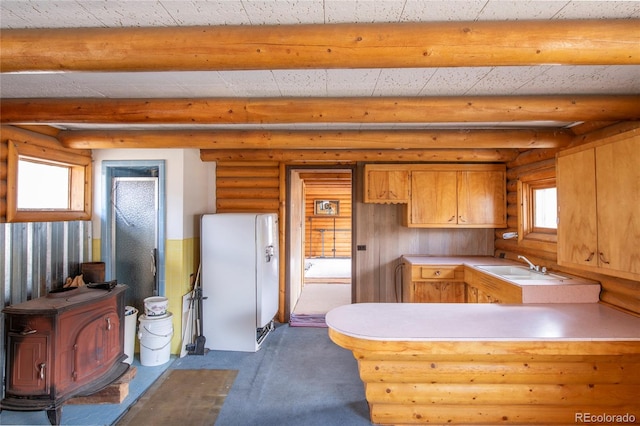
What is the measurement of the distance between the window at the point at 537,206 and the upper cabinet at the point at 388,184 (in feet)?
4.51

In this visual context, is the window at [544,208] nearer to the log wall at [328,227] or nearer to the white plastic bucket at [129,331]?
the white plastic bucket at [129,331]

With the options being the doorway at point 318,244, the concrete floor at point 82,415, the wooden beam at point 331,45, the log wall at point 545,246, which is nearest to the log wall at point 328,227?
the doorway at point 318,244

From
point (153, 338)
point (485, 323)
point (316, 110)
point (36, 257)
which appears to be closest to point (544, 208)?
point (485, 323)

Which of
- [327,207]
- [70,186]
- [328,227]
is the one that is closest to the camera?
[70,186]

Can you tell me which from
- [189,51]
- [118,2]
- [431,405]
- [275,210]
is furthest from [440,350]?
[275,210]

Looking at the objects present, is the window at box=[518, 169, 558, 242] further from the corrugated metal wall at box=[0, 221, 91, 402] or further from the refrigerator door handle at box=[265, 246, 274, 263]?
the corrugated metal wall at box=[0, 221, 91, 402]

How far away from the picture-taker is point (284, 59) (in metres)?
1.59

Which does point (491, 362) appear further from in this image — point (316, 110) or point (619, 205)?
point (316, 110)

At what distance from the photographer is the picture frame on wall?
1019 centimetres

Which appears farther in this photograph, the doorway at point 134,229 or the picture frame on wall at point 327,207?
the picture frame on wall at point 327,207

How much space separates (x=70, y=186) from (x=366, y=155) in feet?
11.3

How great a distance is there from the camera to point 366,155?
4.25 metres

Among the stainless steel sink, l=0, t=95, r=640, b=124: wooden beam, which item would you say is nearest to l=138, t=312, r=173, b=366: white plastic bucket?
l=0, t=95, r=640, b=124: wooden beam

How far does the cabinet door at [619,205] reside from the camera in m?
2.01
